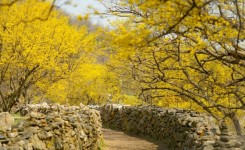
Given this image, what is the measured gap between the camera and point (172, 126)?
1291 centimetres

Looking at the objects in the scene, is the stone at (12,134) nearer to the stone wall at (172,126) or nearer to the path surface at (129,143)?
the stone wall at (172,126)

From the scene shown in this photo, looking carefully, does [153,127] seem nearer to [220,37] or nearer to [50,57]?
[50,57]

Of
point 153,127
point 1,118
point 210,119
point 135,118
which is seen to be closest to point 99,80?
point 135,118

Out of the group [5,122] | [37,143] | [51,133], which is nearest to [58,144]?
[51,133]

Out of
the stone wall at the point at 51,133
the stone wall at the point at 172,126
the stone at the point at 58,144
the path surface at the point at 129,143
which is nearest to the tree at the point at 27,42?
the path surface at the point at 129,143

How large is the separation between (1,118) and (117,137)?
10.2 m

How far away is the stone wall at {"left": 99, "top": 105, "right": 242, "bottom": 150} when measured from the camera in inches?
329

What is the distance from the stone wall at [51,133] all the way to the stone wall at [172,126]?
2.84 m

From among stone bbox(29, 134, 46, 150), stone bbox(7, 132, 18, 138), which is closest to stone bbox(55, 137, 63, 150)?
stone bbox(29, 134, 46, 150)

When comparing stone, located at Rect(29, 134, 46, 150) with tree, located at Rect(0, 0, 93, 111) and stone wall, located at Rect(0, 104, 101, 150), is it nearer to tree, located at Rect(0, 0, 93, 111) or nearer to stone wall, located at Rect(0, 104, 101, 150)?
stone wall, located at Rect(0, 104, 101, 150)

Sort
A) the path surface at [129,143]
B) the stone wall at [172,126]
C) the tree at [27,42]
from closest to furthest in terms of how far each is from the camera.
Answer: the stone wall at [172,126] → the path surface at [129,143] → the tree at [27,42]

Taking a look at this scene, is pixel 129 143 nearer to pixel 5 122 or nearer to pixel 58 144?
pixel 58 144

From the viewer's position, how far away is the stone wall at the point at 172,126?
27.4 ft

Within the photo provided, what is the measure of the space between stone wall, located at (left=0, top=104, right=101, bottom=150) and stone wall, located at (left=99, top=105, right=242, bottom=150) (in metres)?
2.84
